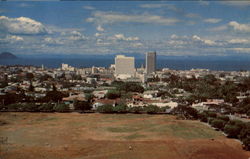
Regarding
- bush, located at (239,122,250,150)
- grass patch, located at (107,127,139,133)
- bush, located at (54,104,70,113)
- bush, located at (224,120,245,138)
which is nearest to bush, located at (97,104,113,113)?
bush, located at (54,104,70,113)

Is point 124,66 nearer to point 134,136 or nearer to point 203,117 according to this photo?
point 203,117

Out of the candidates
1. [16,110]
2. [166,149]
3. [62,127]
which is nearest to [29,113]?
[16,110]

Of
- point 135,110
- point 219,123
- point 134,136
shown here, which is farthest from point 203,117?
point 134,136

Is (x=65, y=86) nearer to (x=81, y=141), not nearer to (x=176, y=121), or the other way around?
(x=176, y=121)

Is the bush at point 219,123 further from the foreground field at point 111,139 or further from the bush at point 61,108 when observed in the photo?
the bush at point 61,108

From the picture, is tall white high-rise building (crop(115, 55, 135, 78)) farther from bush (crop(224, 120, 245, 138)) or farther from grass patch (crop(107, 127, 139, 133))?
bush (crop(224, 120, 245, 138))

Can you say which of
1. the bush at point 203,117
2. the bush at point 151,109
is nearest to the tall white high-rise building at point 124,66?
the bush at point 151,109

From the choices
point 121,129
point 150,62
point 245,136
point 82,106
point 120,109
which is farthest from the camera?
point 150,62

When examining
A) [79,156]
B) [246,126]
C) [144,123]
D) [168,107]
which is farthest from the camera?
[168,107]

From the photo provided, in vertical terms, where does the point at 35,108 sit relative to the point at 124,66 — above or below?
below

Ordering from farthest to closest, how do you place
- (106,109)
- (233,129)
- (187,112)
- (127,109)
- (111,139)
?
(127,109)
(106,109)
(187,112)
(233,129)
(111,139)
